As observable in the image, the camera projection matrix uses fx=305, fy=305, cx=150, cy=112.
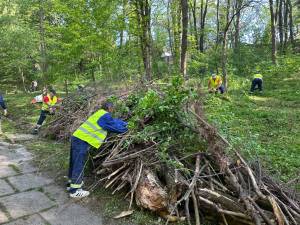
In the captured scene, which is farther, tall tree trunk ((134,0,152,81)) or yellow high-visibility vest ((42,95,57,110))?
tall tree trunk ((134,0,152,81))

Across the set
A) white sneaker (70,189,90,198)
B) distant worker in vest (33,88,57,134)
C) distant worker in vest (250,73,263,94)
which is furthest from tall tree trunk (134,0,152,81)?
white sneaker (70,189,90,198)

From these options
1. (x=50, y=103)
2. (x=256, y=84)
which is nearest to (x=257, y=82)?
(x=256, y=84)

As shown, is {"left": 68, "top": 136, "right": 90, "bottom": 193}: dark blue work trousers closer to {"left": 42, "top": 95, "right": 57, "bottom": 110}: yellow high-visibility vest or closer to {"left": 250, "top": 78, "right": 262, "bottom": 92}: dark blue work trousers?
{"left": 42, "top": 95, "right": 57, "bottom": 110}: yellow high-visibility vest

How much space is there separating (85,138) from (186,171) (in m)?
1.80

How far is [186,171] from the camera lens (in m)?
4.45

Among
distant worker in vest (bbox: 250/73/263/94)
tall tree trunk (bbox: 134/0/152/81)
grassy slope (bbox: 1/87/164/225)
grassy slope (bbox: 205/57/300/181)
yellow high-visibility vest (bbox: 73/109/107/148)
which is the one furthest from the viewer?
distant worker in vest (bbox: 250/73/263/94)

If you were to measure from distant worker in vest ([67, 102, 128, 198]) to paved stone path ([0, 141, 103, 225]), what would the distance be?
254 millimetres

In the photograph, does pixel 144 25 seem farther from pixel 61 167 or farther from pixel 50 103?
pixel 61 167

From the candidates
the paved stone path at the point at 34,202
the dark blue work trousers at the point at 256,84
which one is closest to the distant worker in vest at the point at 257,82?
the dark blue work trousers at the point at 256,84

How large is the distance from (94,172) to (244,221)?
→ 9.50 feet

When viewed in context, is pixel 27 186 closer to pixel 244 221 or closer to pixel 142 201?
pixel 142 201

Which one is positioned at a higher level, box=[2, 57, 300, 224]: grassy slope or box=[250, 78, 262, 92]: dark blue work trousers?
box=[250, 78, 262, 92]: dark blue work trousers

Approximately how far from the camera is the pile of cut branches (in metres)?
3.98

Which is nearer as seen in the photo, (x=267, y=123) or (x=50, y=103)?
(x=267, y=123)
